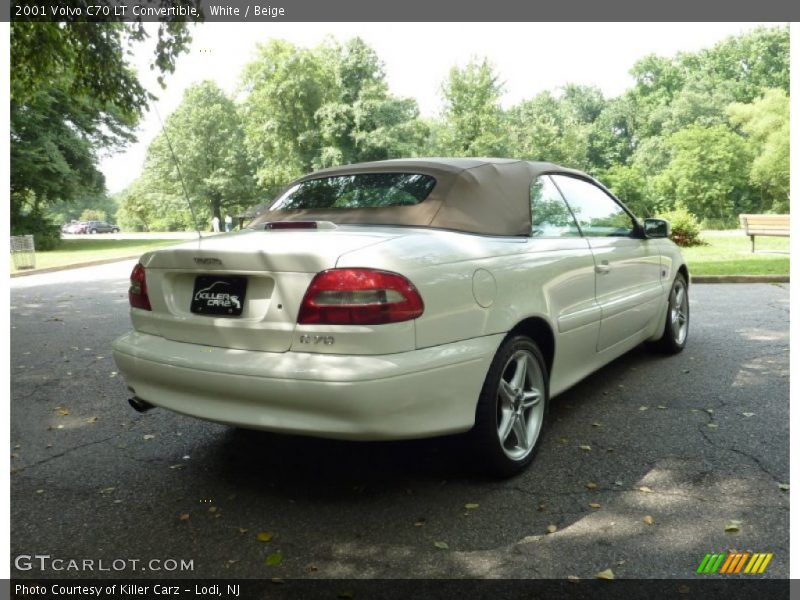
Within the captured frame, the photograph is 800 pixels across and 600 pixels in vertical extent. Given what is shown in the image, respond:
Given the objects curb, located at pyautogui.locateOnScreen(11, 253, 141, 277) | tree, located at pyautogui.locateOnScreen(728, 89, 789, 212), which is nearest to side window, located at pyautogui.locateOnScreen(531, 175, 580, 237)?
curb, located at pyautogui.locateOnScreen(11, 253, 141, 277)

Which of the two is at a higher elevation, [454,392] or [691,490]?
[454,392]

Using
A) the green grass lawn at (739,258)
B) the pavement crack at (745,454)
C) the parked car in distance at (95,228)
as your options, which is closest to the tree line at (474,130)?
the parked car in distance at (95,228)

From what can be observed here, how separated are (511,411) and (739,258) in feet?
42.8

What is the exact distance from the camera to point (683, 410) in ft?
14.5

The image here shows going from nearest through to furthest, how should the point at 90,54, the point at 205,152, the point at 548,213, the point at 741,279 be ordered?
the point at 548,213 → the point at 90,54 → the point at 741,279 → the point at 205,152

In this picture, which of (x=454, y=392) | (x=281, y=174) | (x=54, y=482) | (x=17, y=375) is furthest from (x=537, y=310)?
(x=281, y=174)

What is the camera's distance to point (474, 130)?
41.0 metres

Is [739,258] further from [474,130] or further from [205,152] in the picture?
[205,152]

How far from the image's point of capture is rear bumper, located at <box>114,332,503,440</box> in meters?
2.76

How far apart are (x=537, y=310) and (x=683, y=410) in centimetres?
156

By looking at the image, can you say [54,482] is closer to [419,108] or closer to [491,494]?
[491,494]

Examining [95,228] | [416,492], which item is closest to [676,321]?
[416,492]

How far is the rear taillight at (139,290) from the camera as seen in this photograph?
137 inches

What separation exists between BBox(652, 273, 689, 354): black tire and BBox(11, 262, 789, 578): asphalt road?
63cm
